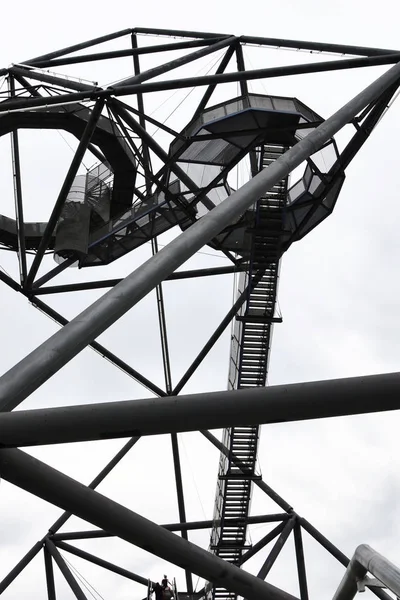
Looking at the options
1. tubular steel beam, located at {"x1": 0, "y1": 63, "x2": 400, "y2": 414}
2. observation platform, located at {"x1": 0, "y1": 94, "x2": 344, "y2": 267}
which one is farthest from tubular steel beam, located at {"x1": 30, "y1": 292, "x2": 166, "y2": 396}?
tubular steel beam, located at {"x1": 0, "y1": 63, "x2": 400, "y2": 414}

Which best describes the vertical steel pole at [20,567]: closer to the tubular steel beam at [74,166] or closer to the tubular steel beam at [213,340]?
the tubular steel beam at [213,340]

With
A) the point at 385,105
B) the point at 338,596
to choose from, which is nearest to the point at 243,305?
the point at 385,105

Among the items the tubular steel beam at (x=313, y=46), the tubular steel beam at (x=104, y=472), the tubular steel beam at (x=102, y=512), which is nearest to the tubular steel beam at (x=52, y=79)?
the tubular steel beam at (x=313, y=46)

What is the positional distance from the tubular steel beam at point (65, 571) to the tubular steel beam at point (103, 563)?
0.38 meters

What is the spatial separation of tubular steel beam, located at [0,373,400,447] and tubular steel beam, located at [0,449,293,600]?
252 mm

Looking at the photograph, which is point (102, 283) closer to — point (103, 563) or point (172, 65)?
point (172, 65)

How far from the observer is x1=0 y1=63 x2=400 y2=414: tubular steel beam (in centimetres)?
1031

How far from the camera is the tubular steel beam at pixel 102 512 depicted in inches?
354

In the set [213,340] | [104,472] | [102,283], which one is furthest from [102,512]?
[104,472]

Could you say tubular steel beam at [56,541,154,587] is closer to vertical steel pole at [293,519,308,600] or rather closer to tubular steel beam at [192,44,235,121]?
vertical steel pole at [293,519,308,600]

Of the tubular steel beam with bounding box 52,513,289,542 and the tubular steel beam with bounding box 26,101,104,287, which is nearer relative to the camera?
the tubular steel beam with bounding box 26,101,104,287

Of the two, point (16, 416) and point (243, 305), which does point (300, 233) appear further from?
point (16, 416)

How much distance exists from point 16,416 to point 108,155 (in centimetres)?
1627

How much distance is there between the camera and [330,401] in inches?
356
